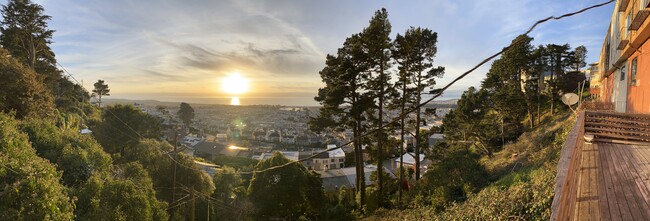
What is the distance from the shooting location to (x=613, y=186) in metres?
4.47

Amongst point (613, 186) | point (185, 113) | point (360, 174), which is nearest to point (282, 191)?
point (360, 174)

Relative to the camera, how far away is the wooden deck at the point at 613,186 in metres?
3.54

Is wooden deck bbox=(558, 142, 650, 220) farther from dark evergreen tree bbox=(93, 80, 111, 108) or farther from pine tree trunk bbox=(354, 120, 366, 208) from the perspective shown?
dark evergreen tree bbox=(93, 80, 111, 108)

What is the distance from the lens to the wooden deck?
11.6ft

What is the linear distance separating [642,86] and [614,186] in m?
8.88

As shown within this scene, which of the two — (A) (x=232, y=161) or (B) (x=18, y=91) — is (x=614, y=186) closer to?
(B) (x=18, y=91)

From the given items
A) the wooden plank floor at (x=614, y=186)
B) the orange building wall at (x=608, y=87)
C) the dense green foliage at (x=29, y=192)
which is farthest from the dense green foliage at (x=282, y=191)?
the orange building wall at (x=608, y=87)

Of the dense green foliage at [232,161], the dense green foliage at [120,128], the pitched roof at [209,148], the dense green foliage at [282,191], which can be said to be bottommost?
the dense green foliage at [232,161]

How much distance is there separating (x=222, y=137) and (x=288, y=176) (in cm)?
6003

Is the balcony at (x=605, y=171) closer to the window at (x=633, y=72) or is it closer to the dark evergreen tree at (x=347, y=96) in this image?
the window at (x=633, y=72)

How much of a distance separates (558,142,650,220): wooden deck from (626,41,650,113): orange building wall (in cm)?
395

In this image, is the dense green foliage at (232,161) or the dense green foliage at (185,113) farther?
the dense green foliage at (185,113)

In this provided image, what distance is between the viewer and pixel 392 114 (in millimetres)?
18719

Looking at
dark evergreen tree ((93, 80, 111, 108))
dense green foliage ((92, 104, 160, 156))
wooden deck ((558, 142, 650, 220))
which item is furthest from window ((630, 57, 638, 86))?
dark evergreen tree ((93, 80, 111, 108))
